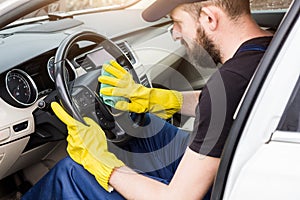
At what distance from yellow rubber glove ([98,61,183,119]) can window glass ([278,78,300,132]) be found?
0.62m

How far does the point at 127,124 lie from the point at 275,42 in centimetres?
74

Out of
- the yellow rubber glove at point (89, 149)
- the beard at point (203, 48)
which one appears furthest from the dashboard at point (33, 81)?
the beard at point (203, 48)

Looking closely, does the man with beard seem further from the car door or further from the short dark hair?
the car door

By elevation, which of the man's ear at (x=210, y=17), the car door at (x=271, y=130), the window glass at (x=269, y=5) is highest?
the man's ear at (x=210, y=17)

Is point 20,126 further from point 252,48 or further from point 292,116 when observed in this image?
point 292,116

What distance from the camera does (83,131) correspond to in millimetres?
1374

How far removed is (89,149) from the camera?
53.7 inches

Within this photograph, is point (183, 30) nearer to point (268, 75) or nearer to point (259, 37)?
point (259, 37)

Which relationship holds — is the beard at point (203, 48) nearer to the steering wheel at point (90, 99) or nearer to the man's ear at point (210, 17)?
the man's ear at point (210, 17)

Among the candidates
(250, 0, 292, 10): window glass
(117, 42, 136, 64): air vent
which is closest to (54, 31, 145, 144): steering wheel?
(117, 42, 136, 64): air vent

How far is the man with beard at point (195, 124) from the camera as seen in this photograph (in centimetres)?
119

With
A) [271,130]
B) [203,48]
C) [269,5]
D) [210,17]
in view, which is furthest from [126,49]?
[271,130]

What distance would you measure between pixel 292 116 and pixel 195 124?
0.93ft

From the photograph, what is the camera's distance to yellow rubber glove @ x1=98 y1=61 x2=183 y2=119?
1.51 metres
